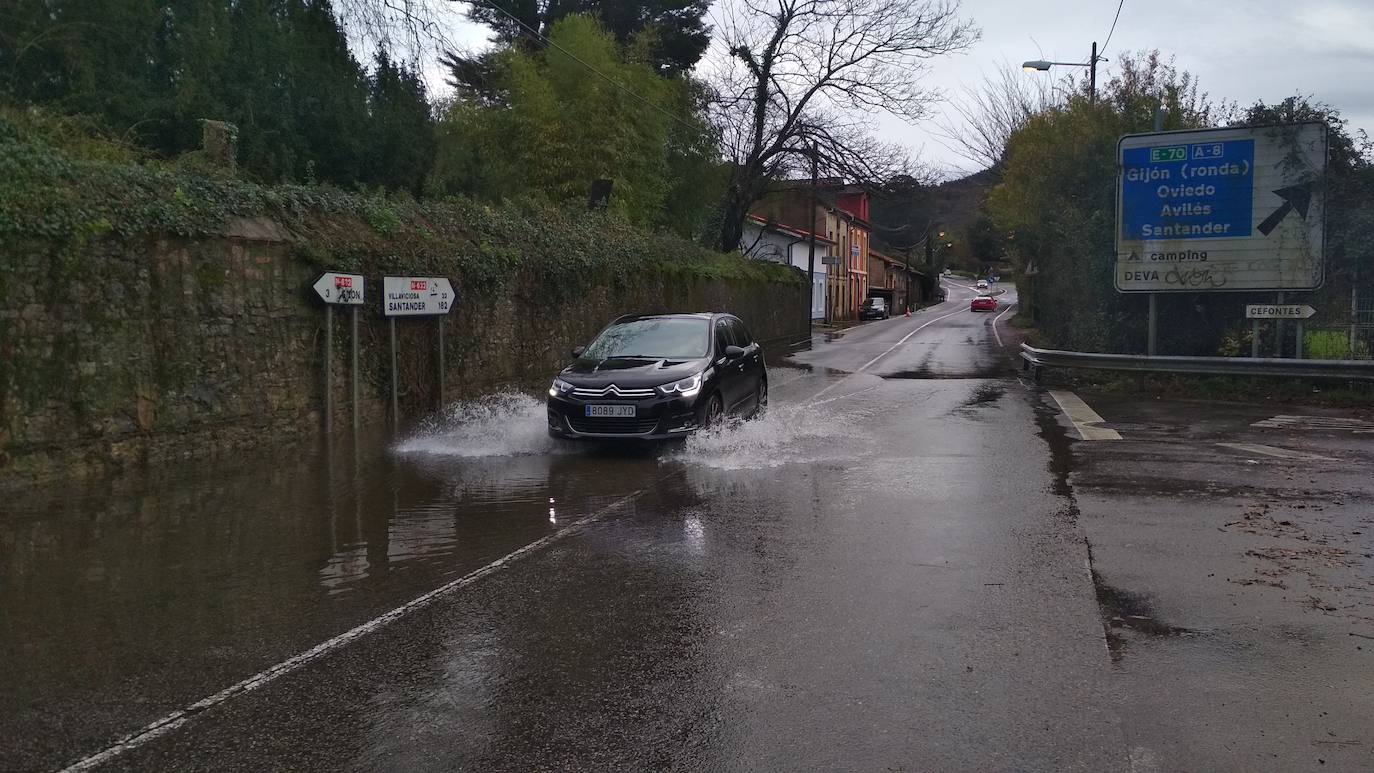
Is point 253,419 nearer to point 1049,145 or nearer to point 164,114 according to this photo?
point 164,114

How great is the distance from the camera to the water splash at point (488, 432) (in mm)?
11562

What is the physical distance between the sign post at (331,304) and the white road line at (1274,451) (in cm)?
1041

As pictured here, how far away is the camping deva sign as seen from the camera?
55.0ft

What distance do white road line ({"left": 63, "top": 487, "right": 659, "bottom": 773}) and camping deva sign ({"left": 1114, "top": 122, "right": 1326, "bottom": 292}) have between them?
48.3 ft

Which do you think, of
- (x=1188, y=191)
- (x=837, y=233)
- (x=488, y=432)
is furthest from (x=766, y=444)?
(x=837, y=233)

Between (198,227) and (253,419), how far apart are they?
2191 mm

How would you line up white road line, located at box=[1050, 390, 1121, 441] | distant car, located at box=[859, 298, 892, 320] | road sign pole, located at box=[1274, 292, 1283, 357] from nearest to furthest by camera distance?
1. white road line, located at box=[1050, 390, 1121, 441]
2. road sign pole, located at box=[1274, 292, 1283, 357]
3. distant car, located at box=[859, 298, 892, 320]

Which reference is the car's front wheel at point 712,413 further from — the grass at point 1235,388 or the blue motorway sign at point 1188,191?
the blue motorway sign at point 1188,191

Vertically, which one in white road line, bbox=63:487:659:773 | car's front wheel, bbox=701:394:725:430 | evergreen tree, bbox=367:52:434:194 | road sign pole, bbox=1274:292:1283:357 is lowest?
white road line, bbox=63:487:659:773

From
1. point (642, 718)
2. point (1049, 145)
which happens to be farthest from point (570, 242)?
point (1049, 145)

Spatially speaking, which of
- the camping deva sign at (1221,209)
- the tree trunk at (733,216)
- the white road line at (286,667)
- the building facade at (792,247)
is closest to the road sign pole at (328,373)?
the white road line at (286,667)

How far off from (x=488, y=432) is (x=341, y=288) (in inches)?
99.2

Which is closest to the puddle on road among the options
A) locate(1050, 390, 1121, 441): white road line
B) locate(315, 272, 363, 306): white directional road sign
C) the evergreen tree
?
locate(1050, 390, 1121, 441): white road line

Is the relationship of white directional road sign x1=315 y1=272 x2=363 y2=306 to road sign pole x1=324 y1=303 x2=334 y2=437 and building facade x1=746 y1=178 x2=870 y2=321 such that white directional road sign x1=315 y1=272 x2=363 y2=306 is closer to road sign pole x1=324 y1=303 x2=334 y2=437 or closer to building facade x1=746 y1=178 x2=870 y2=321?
road sign pole x1=324 y1=303 x2=334 y2=437
